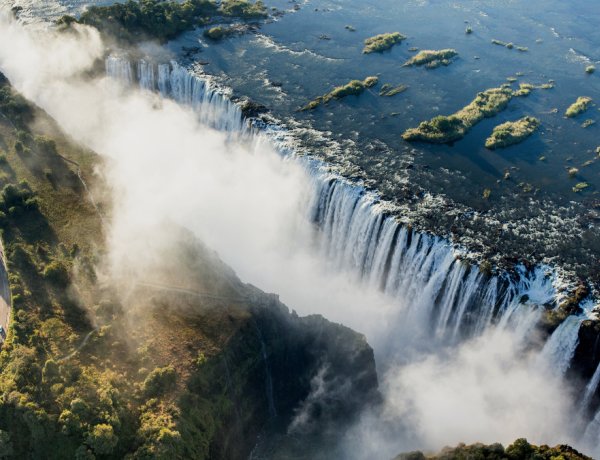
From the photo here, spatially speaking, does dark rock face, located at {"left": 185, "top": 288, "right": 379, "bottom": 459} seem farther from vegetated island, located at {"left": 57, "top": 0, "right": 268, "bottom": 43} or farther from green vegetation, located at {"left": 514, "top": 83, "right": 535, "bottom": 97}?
vegetated island, located at {"left": 57, "top": 0, "right": 268, "bottom": 43}

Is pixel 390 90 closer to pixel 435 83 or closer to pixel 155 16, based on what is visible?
pixel 435 83

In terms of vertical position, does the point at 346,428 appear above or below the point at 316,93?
below

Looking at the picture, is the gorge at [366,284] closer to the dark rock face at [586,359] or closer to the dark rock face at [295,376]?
the dark rock face at [586,359]

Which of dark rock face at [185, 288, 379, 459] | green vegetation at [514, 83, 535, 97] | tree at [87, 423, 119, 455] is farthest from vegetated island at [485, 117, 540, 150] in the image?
tree at [87, 423, 119, 455]

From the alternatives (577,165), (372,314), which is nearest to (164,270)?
(372,314)

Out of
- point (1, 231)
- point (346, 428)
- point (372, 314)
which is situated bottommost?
point (346, 428)

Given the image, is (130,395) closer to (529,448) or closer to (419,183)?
(529,448)

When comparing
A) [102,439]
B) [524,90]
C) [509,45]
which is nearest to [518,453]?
[102,439]

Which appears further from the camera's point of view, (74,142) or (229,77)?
(229,77)
